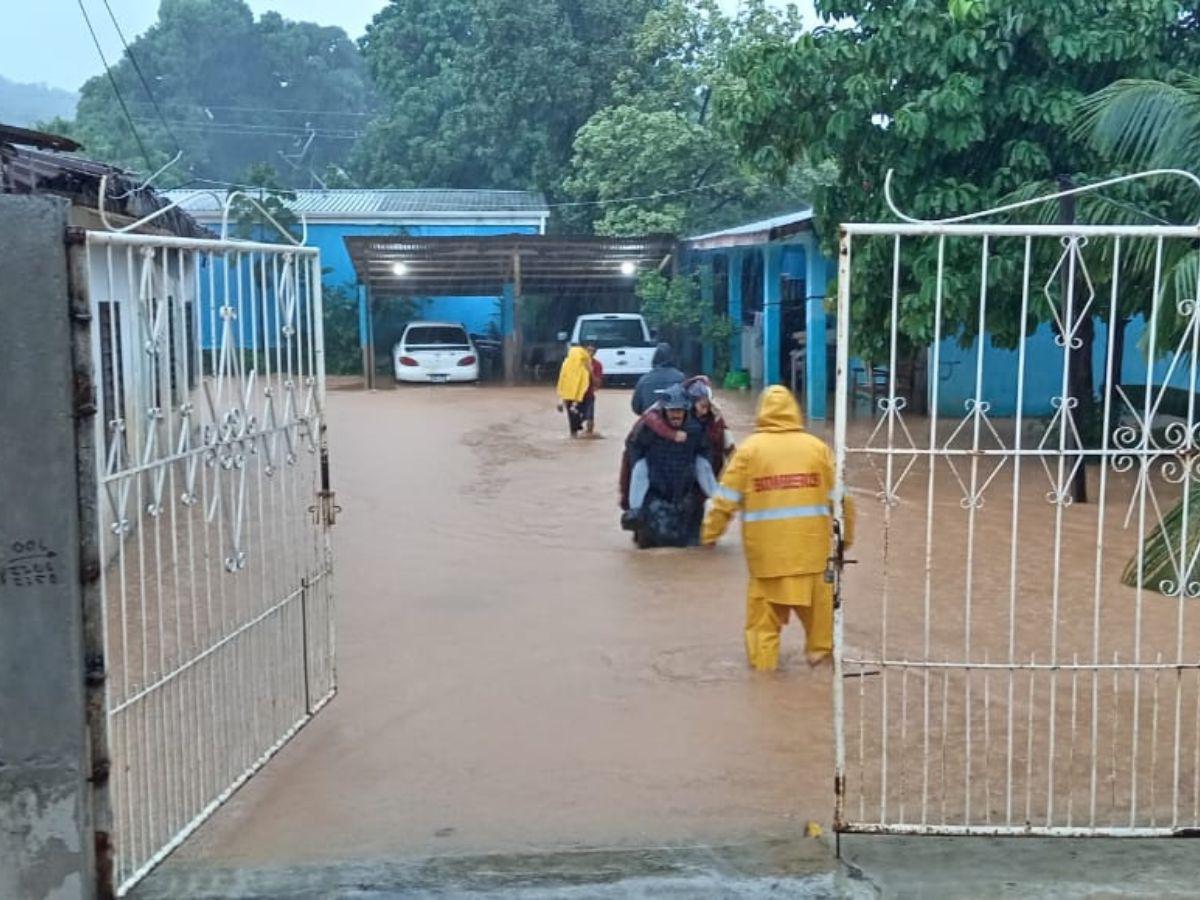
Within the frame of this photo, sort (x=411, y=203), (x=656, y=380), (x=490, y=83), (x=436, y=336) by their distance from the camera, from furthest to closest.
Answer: (x=490, y=83), (x=411, y=203), (x=436, y=336), (x=656, y=380)

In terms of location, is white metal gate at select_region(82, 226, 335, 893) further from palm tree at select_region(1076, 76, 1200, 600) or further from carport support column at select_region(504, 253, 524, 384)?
carport support column at select_region(504, 253, 524, 384)

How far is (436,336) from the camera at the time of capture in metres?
27.1

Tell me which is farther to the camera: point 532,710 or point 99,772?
point 532,710

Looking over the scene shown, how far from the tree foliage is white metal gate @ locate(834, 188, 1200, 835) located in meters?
0.11

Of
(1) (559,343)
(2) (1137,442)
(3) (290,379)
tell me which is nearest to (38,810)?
(3) (290,379)

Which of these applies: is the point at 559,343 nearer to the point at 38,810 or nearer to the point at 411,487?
the point at 411,487

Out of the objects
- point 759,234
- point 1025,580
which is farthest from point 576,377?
point 1025,580

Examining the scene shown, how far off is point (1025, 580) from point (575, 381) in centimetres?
923

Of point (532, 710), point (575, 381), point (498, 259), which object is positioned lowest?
point (532, 710)

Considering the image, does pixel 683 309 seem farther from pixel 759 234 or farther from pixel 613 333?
pixel 759 234

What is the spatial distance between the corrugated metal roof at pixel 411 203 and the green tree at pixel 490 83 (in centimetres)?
138

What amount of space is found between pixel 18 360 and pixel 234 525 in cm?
130

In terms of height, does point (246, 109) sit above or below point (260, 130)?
above

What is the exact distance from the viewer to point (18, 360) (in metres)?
Answer: 3.80
